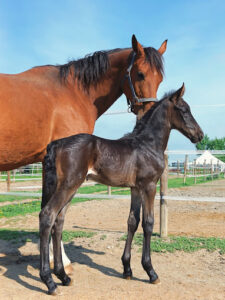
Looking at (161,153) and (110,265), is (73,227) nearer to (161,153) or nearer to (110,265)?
A: (110,265)

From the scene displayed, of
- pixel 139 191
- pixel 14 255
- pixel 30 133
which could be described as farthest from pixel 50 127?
pixel 14 255

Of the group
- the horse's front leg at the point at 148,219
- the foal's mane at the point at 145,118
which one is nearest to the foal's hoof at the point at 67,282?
the horse's front leg at the point at 148,219

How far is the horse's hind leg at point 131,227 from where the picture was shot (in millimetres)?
3428

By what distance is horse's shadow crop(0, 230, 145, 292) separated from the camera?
355cm

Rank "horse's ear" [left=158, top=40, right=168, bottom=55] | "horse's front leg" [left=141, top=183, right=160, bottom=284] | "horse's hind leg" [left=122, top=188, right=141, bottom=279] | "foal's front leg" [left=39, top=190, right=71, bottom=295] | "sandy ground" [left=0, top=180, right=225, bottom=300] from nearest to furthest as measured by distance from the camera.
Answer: "foal's front leg" [left=39, top=190, right=71, bottom=295]
"sandy ground" [left=0, top=180, right=225, bottom=300]
"horse's front leg" [left=141, top=183, right=160, bottom=284]
"horse's hind leg" [left=122, top=188, right=141, bottom=279]
"horse's ear" [left=158, top=40, right=168, bottom=55]

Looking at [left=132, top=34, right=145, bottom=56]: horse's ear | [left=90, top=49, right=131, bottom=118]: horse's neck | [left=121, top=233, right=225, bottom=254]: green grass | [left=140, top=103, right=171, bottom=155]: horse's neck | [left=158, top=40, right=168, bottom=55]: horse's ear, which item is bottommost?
[left=121, top=233, right=225, bottom=254]: green grass

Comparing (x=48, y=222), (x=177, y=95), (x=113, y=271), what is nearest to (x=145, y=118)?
(x=177, y=95)

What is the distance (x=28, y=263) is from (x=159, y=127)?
9.02 ft

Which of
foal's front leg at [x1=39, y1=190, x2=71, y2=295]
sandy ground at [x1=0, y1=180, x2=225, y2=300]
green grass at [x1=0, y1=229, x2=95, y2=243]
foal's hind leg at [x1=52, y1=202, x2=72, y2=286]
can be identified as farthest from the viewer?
green grass at [x1=0, y1=229, x2=95, y2=243]

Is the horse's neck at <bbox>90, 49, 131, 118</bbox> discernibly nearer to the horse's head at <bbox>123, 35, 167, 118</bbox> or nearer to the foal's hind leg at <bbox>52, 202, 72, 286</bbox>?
the horse's head at <bbox>123, 35, 167, 118</bbox>

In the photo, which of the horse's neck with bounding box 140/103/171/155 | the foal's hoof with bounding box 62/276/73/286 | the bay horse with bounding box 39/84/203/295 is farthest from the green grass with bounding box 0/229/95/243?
the horse's neck with bounding box 140/103/171/155

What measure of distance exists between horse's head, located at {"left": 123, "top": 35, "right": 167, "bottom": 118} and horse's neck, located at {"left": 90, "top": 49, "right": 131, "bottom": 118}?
20 cm

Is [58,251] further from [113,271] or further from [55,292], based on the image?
[113,271]

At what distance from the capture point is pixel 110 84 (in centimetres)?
388
